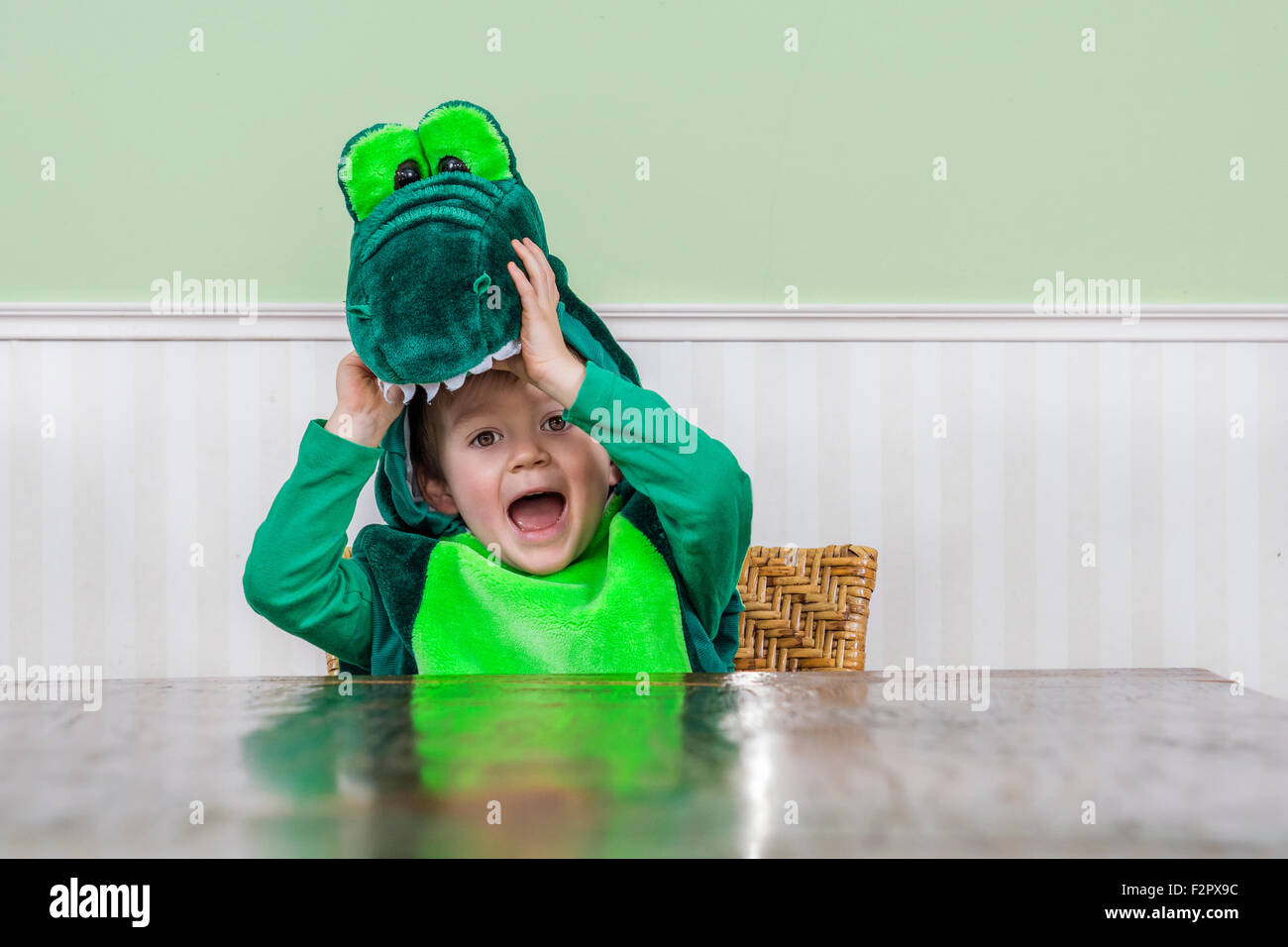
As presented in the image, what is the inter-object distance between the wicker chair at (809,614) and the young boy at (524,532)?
77 millimetres

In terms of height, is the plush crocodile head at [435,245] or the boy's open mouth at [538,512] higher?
the plush crocodile head at [435,245]

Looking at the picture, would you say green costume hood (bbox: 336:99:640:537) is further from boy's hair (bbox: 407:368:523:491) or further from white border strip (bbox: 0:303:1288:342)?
white border strip (bbox: 0:303:1288:342)

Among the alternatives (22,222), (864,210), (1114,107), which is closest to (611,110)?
(864,210)

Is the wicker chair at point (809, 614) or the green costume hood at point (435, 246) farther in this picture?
the wicker chair at point (809, 614)

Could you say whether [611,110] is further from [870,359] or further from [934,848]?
[934,848]

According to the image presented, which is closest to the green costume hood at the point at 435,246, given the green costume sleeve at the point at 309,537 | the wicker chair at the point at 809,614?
the green costume sleeve at the point at 309,537

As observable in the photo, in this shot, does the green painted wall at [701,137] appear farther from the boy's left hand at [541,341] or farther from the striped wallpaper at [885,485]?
the boy's left hand at [541,341]

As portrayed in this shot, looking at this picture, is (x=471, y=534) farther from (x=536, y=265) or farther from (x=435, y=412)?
(x=536, y=265)

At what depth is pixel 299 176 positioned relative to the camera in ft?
4.27

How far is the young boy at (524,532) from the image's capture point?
896 mm

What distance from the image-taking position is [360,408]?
0.96 m

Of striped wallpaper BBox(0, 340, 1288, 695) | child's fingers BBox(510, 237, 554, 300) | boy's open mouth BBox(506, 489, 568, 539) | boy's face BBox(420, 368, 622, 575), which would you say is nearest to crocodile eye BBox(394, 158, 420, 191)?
child's fingers BBox(510, 237, 554, 300)

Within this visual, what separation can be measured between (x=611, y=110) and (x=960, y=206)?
1.67ft

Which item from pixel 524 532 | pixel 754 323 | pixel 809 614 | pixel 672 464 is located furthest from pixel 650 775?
pixel 754 323
